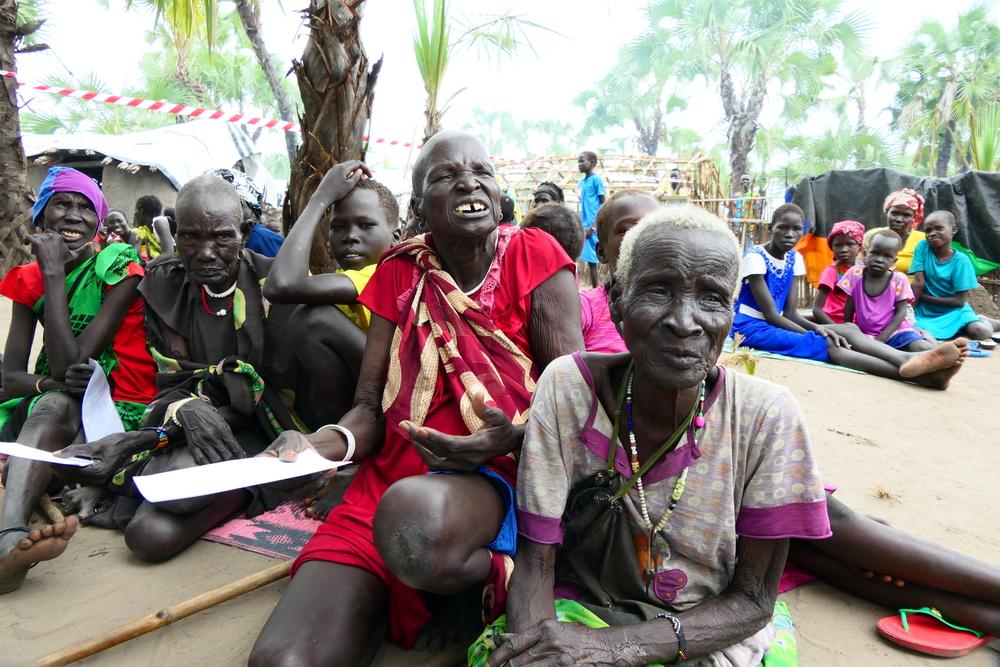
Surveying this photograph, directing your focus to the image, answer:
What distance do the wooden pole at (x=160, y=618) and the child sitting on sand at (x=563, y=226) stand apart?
91.3 inches

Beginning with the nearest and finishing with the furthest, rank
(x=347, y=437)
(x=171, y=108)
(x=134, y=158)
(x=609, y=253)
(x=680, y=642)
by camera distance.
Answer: (x=680, y=642) < (x=347, y=437) < (x=609, y=253) < (x=171, y=108) < (x=134, y=158)

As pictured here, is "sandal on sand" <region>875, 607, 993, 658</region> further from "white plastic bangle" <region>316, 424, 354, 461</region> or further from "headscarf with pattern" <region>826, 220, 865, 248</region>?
"headscarf with pattern" <region>826, 220, 865, 248</region>

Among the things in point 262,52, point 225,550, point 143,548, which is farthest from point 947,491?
point 262,52

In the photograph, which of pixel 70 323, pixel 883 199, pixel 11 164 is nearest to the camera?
pixel 70 323

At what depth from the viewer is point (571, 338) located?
2111 mm

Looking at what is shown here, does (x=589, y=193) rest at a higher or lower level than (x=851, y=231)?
higher

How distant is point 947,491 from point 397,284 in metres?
2.96

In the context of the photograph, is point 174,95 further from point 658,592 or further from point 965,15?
point 658,592

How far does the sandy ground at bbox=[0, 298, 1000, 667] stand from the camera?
→ 6.63 feet

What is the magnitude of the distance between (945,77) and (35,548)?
3119 cm

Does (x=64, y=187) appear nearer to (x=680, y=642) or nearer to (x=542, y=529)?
Answer: (x=542, y=529)

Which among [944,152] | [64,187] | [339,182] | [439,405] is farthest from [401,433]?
[944,152]

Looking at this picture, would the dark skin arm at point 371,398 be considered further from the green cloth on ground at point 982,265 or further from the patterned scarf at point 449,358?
the green cloth on ground at point 982,265

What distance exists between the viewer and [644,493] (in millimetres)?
1718
